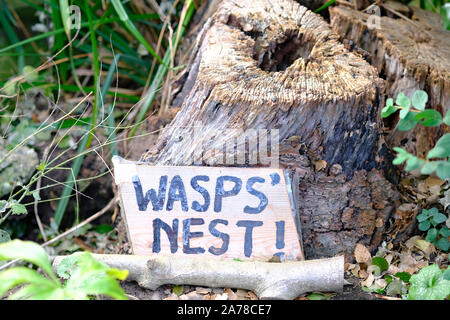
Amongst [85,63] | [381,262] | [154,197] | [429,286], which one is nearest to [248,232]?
[154,197]

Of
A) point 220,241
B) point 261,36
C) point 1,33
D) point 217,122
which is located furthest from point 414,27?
point 1,33

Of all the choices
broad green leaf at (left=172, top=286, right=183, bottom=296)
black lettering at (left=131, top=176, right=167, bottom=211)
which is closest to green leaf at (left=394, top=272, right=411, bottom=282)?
broad green leaf at (left=172, top=286, right=183, bottom=296)

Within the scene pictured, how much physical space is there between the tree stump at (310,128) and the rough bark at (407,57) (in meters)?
0.20

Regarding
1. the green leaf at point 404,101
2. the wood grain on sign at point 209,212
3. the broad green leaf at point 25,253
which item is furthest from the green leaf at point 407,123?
the broad green leaf at point 25,253

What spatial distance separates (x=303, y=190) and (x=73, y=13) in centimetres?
129

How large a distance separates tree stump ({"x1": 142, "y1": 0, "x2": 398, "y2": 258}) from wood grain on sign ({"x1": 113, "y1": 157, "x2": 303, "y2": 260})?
7 centimetres

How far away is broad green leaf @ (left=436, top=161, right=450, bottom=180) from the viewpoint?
1.20m

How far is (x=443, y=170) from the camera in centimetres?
121

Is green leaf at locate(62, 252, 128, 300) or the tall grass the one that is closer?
green leaf at locate(62, 252, 128, 300)

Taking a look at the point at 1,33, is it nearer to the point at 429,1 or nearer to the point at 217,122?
the point at 217,122

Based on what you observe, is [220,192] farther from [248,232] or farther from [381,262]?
[381,262]

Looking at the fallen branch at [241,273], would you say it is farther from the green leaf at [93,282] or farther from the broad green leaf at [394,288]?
the green leaf at [93,282]

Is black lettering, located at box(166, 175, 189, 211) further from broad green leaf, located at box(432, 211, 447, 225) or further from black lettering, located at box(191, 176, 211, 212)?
broad green leaf, located at box(432, 211, 447, 225)

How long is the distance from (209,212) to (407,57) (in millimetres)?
977
